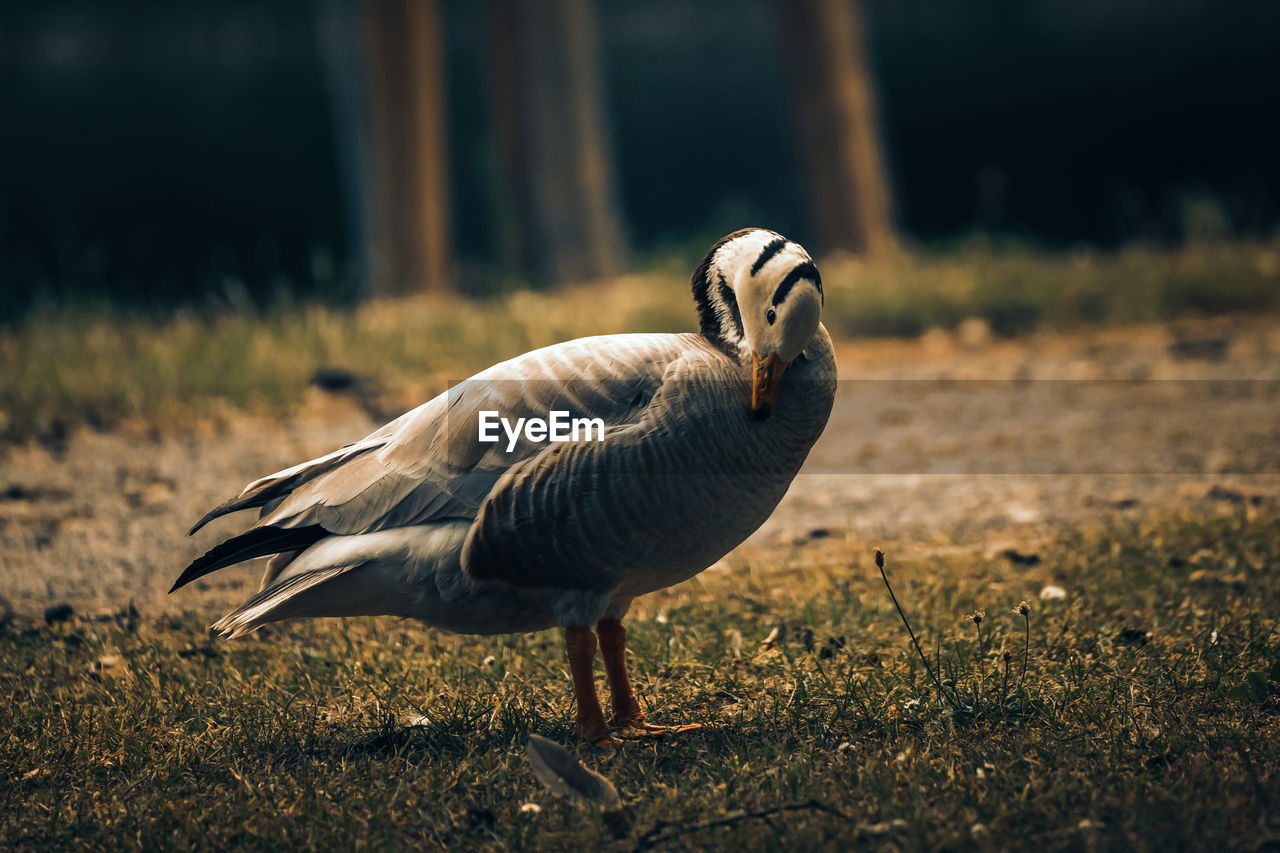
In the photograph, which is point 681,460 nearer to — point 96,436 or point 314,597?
point 314,597

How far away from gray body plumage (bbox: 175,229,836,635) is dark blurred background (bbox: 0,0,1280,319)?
20.4 feet

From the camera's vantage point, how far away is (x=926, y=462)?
18.7ft

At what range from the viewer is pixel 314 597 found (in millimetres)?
2883

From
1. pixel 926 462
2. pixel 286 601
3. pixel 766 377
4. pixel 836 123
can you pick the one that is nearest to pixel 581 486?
pixel 766 377

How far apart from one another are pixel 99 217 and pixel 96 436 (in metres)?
6.66

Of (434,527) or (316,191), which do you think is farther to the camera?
(316,191)

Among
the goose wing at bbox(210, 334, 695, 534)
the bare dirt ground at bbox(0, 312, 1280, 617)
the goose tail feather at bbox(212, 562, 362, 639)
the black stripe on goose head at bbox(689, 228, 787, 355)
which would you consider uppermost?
the black stripe on goose head at bbox(689, 228, 787, 355)

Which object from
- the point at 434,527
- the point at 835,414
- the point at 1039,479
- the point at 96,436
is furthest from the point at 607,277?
the point at 434,527

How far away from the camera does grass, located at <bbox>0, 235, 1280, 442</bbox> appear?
22.0ft

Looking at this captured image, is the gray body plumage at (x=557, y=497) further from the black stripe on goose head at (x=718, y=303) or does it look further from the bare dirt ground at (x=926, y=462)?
the bare dirt ground at (x=926, y=462)

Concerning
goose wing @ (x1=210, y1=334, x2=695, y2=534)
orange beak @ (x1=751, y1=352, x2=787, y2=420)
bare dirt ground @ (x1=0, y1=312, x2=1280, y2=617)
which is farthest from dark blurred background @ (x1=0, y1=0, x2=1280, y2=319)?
orange beak @ (x1=751, y1=352, x2=787, y2=420)

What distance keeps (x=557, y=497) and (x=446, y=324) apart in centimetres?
512

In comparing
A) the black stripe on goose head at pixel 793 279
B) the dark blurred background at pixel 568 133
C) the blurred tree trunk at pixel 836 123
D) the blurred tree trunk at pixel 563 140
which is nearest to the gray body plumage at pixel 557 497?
the black stripe on goose head at pixel 793 279

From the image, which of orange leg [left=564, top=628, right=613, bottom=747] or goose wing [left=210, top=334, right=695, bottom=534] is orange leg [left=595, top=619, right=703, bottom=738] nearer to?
orange leg [left=564, top=628, right=613, bottom=747]
